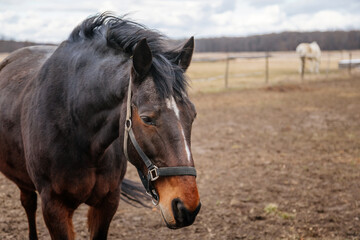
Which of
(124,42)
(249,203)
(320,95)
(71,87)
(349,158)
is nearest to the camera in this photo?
(124,42)

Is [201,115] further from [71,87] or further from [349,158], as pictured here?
[71,87]

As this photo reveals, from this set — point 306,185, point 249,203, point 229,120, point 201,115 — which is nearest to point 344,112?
point 229,120

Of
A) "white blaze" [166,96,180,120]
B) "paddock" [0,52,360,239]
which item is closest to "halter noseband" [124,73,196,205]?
"white blaze" [166,96,180,120]

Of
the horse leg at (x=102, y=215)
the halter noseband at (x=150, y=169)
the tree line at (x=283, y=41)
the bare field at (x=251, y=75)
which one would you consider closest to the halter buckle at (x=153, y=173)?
the halter noseband at (x=150, y=169)

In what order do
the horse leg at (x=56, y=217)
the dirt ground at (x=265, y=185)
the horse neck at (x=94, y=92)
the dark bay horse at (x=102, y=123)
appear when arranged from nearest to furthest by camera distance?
the dark bay horse at (x=102, y=123)
the horse neck at (x=94, y=92)
the horse leg at (x=56, y=217)
the dirt ground at (x=265, y=185)

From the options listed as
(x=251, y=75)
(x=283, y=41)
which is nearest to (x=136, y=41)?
(x=251, y=75)

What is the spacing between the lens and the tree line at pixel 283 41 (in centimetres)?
5133

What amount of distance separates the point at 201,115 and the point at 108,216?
28.1ft

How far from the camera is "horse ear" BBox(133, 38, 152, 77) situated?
1.86 m

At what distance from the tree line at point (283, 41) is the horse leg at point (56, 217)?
47190 mm

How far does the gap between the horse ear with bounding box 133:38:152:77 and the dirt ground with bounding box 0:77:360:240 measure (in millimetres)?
2442

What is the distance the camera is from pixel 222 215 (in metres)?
4.30

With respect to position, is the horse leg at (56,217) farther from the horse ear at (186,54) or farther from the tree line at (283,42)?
the tree line at (283,42)

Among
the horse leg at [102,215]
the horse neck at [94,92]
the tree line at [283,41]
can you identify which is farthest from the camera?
Answer: the tree line at [283,41]
